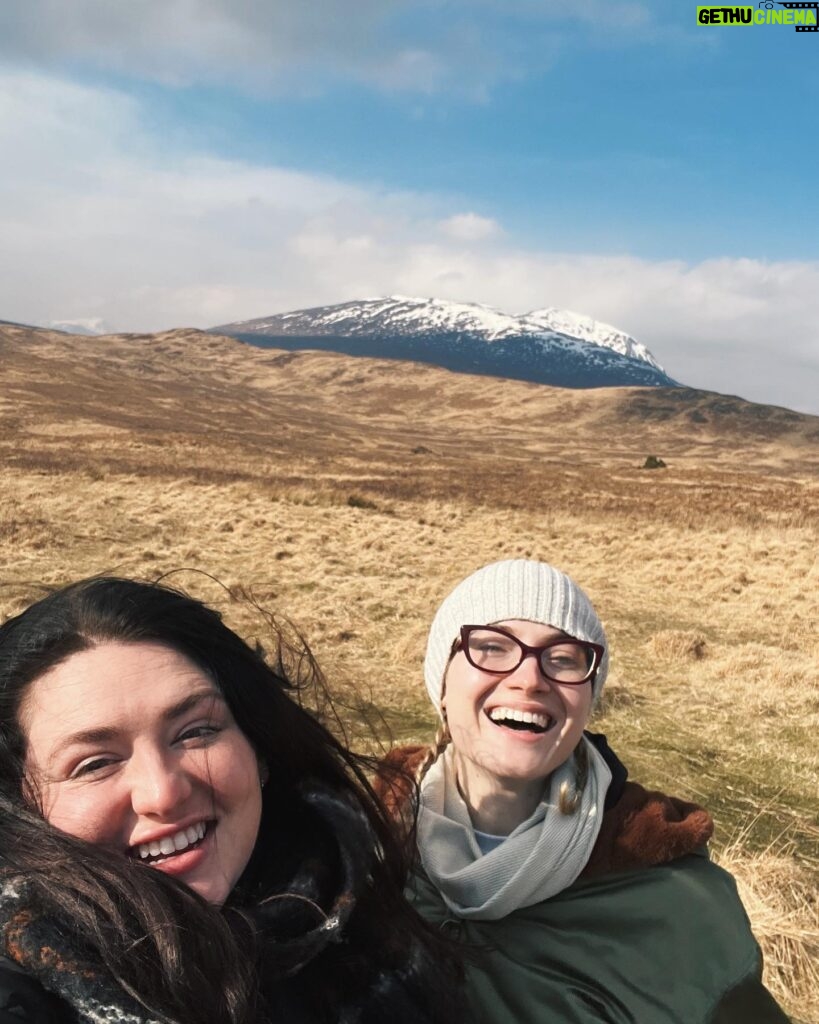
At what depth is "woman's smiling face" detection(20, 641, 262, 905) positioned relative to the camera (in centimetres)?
148

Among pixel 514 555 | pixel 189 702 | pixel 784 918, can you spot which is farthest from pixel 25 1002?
pixel 514 555

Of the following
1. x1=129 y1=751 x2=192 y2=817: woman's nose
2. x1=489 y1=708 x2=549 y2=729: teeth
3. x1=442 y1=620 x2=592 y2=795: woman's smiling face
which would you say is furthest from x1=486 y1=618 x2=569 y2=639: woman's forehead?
x1=129 y1=751 x2=192 y2=817: woman's nose

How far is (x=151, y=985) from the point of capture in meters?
1.29

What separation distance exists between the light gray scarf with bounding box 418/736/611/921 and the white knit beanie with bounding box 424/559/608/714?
351 millimetres

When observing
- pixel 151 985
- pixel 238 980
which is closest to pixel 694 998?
pixel 238 980

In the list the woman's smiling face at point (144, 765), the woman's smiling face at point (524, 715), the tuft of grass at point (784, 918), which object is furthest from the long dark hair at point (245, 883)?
the tuft of grass at point (784, 918)

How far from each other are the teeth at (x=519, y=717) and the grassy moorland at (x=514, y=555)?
164cm

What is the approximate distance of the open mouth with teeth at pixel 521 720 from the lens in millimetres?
2205

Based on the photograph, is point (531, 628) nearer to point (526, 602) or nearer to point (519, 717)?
point (526, 602)

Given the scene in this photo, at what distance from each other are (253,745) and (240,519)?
55.8ft

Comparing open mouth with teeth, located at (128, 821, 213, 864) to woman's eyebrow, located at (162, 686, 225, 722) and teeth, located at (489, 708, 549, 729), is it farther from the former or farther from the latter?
teeth, located at (489, 708, 549, 729)

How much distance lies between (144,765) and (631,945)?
139 cm

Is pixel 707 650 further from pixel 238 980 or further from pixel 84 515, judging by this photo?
pixel 84 515

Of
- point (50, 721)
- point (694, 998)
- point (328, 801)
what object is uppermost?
point (50, 721)
